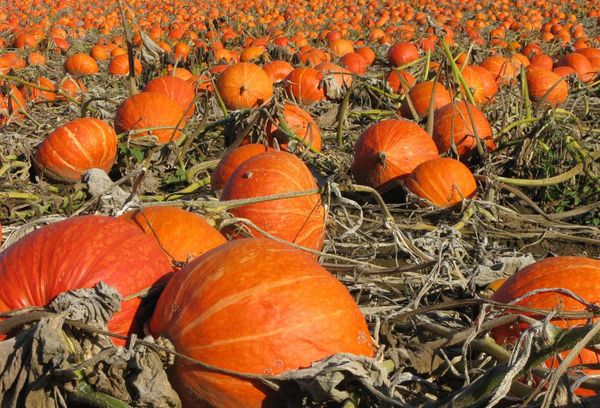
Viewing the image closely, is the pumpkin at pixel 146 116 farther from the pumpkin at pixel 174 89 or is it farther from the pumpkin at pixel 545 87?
the pumpkin at pixel 545 87

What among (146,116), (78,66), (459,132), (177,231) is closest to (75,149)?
(146,116)

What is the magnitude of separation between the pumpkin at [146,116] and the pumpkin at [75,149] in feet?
1.64

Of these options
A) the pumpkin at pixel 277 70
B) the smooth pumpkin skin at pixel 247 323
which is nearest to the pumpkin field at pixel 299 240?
the smooth pumpkin skin at pixel 247 323

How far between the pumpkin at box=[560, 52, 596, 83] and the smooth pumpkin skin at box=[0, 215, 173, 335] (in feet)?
25.4

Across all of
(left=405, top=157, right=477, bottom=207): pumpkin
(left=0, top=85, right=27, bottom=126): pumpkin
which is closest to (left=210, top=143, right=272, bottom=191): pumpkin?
(left=405, top=157, right=477, bottom=207): pumpkin

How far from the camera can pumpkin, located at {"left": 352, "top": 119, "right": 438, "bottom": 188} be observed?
4.51 m

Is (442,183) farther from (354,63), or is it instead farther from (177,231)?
(354,63)

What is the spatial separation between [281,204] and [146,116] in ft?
8.45

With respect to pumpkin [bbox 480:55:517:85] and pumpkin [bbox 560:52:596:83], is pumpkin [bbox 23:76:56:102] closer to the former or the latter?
pumpkin [bbox 480:55:517:85]

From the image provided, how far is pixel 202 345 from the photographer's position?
1.73 metres

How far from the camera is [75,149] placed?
468 centimetres

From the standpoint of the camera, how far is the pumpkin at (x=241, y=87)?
21.6 feet

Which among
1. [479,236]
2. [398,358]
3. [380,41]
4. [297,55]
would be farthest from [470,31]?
[398,358]

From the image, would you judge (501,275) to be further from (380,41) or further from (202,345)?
(380,41)
